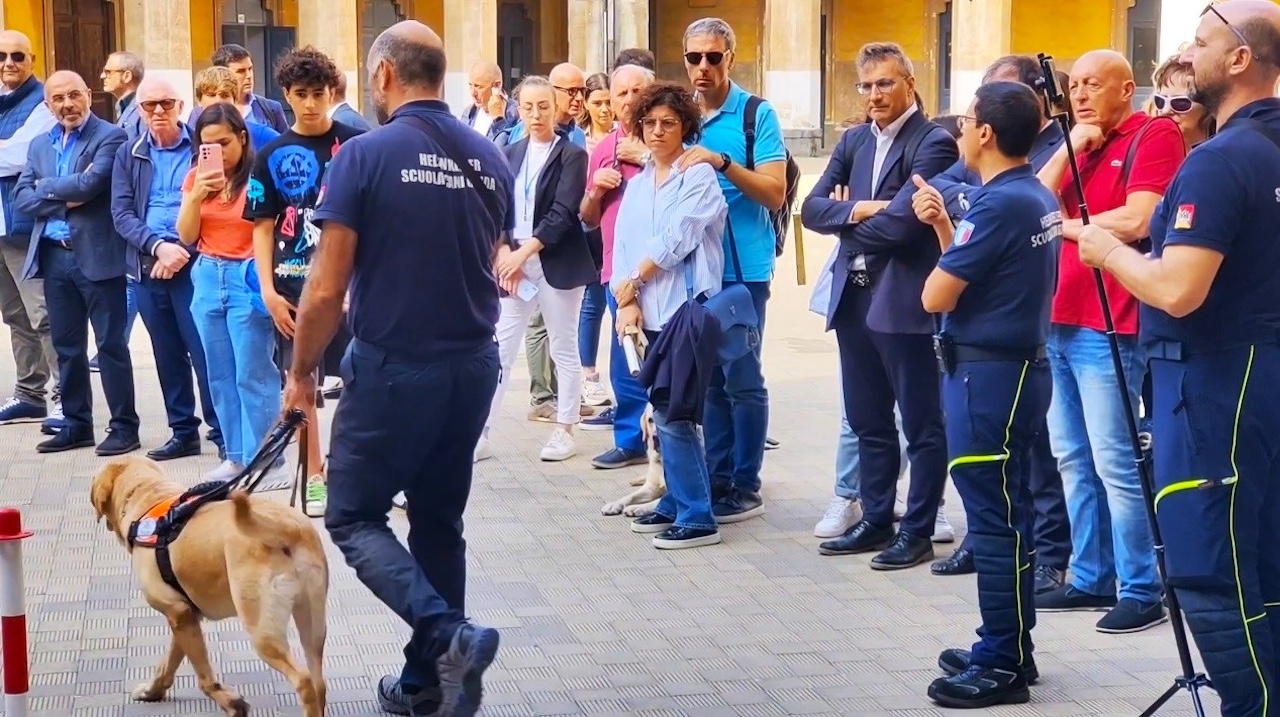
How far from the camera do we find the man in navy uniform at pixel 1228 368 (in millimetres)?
4184

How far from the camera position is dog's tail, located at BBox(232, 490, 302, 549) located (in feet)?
15.1

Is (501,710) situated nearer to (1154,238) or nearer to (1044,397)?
(1044,397)

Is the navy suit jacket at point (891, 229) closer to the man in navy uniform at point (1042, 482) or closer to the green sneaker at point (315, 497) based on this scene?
the man in navy uniform at point (1042, 482)

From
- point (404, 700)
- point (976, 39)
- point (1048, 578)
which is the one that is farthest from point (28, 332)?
point (976, 39)

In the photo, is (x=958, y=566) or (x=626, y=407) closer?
(x=958, y=566)

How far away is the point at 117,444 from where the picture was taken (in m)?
9.26

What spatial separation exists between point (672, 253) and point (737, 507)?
142 cm

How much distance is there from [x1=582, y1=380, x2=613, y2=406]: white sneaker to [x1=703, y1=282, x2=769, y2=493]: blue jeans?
Answer: 2652 mm

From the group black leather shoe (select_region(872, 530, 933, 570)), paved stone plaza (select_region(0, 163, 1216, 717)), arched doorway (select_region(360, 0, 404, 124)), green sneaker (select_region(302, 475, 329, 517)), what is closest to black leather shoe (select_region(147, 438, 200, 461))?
paved stone plaza (select_region(0, 163, 1216, 717))

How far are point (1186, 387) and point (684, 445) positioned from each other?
3098 mm

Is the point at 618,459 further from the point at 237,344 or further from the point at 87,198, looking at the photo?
the point at 87,198

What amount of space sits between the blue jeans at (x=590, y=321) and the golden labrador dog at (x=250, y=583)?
515cm

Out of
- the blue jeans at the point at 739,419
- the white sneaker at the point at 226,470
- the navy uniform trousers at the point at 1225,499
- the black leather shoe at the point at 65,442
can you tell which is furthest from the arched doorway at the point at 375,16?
the navy uniform trousers at the point at 1225,499

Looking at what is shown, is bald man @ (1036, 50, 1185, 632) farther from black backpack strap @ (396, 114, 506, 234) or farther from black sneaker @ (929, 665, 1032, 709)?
black backpack strap @ (396, 114, 506, 234)
